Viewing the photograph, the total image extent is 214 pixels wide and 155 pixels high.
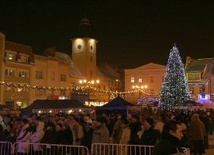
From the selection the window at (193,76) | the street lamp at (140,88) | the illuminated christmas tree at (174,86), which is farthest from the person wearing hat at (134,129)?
the street lamp at (140,88)

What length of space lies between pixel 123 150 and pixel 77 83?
191 feet

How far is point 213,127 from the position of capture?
23141 millimetres

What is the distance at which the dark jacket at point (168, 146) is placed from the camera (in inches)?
200

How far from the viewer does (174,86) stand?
40188mm

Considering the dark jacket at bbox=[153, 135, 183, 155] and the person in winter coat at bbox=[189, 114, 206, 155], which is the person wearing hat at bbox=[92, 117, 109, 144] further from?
the dark jacket at bbox=[153, 135, 183, 155]

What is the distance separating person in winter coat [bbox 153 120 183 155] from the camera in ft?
16.7

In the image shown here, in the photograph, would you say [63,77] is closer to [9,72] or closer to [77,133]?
[9,72]

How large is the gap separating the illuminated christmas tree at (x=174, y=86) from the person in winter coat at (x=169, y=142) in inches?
1358

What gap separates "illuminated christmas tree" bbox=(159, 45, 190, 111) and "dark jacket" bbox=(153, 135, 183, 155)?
1362 inches

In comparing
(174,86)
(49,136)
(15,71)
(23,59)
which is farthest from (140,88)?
(49,136)

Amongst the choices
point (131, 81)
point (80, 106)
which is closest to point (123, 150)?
point (80, 106)

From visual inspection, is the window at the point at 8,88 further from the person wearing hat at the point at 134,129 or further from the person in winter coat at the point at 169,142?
the person in winter coat at the point at 169,142

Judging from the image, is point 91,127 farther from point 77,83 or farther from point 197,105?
point 77,83

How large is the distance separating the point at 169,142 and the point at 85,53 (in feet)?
232
